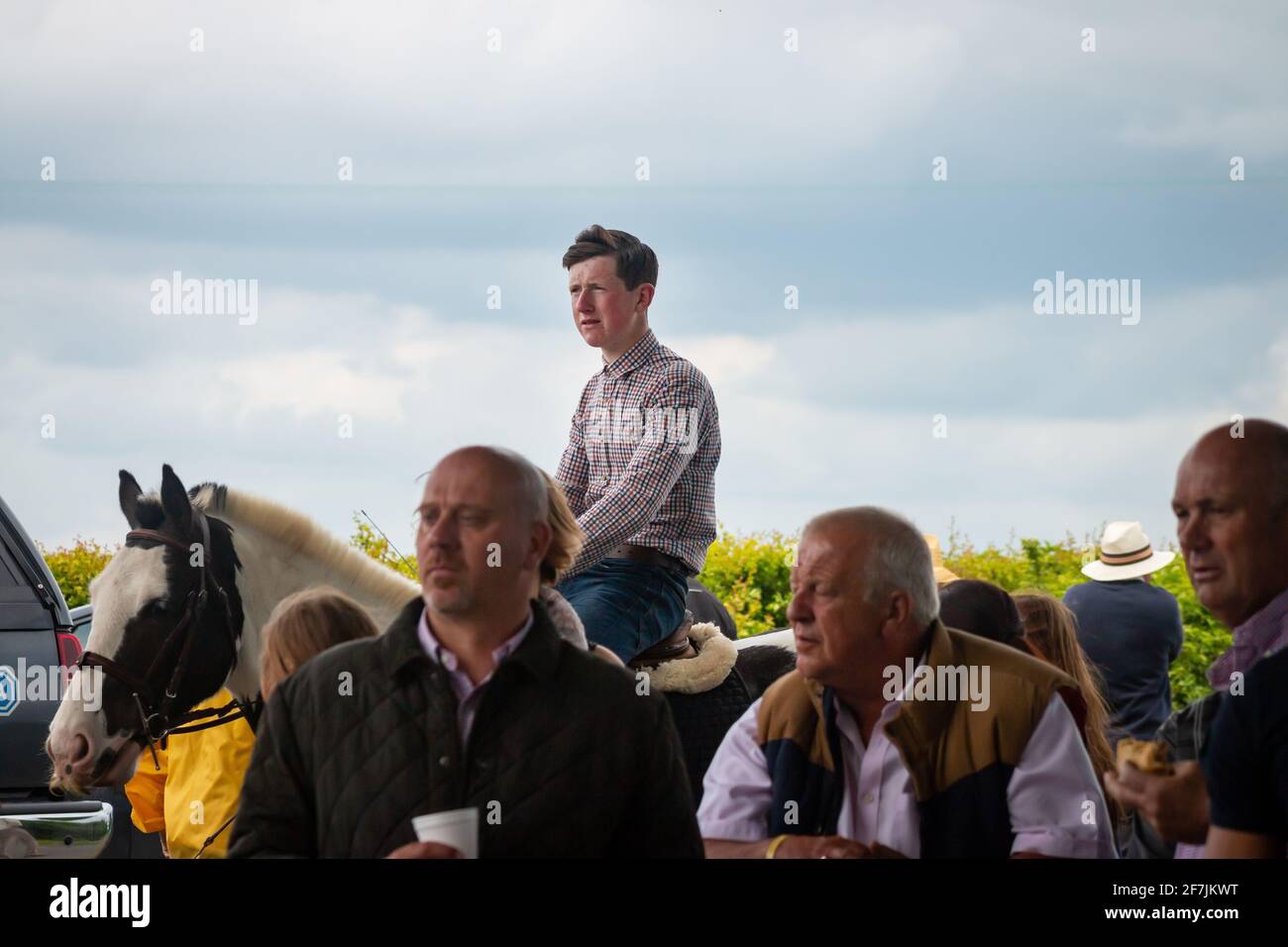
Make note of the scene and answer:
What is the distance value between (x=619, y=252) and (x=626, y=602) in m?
1.06

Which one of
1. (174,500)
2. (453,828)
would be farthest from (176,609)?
(453,828)

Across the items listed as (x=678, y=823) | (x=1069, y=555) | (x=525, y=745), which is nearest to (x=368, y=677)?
(x=525, y=745)

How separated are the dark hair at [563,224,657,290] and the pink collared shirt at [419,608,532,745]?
6.18 ft

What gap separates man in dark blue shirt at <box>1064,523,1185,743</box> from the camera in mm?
5164

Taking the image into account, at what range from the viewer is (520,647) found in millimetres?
2559

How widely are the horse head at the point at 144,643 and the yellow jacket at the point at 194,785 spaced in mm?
104

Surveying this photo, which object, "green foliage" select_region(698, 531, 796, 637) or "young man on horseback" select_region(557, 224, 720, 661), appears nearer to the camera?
"young man on horseback" select_region(557, 224, 720, 661)

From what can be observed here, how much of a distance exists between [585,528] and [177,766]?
131cm

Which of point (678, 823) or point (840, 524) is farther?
point (840, 524)

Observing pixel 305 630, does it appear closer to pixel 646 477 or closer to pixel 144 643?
pixel 144 643

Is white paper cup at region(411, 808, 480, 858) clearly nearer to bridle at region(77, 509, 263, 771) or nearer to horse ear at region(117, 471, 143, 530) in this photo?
bridle at region(77, 509, 263, 771)

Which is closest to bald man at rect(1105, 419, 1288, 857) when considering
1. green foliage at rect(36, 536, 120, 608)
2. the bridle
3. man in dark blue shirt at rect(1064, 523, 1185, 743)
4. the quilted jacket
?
the quilted jacket

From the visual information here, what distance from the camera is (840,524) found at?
2.90 meters
